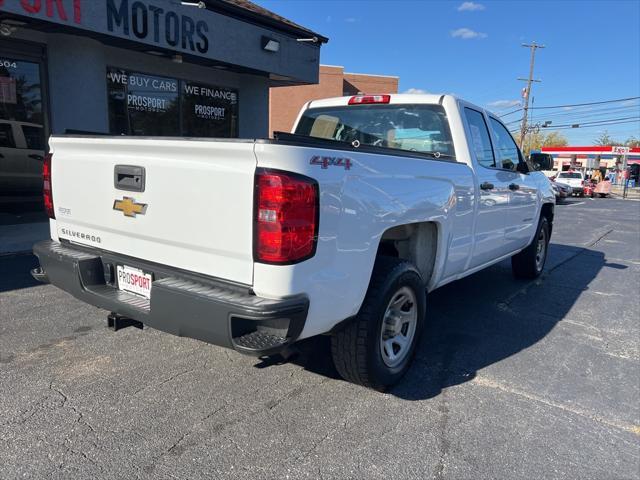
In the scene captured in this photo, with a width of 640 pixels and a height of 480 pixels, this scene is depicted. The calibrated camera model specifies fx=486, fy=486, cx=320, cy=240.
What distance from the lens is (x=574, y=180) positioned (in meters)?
31.2

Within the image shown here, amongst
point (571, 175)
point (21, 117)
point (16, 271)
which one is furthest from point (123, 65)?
point (571, 175)

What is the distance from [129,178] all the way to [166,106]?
816cm

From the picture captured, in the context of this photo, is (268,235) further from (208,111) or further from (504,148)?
(208,111)

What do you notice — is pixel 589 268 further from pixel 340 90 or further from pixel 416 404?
pixel 340 90

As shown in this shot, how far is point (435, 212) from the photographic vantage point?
3.38m

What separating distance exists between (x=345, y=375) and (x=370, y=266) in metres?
0.76

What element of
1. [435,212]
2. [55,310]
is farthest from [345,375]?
[55,310]

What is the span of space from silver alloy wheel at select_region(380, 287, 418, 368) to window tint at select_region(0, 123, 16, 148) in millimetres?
7948

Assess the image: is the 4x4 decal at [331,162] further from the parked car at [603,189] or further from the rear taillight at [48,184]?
the parked car at [603,189]

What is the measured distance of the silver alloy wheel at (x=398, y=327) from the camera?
10.4ft

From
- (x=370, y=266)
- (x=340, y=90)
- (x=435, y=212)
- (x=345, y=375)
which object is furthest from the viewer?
(x=340, y=90)

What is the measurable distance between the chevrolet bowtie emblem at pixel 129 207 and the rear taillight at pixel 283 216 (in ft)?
2.77

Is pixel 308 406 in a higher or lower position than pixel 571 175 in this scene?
lower

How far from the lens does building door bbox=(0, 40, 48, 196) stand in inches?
316
